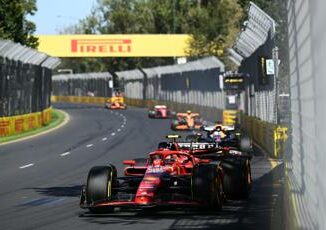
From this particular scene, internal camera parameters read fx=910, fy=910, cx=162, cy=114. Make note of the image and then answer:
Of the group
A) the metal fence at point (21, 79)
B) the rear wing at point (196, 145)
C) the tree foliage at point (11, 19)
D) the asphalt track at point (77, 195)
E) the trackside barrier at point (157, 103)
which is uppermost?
the tree foliage at point (11, 19)

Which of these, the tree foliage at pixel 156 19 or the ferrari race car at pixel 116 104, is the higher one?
A: the tree foliage at pixel 156 19

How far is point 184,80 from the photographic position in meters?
61.2

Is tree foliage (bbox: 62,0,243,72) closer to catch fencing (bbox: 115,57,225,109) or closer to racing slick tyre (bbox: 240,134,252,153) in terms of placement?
catch fencing (bbox: 115,57,225,109)

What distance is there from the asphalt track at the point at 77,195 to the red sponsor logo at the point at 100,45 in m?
46.4

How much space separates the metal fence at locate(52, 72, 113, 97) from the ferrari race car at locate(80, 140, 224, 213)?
80748 mm

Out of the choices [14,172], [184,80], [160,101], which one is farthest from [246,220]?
[160,101]

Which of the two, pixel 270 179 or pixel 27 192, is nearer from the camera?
pixel 27 192

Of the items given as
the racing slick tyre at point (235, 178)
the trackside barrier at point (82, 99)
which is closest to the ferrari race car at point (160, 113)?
the trackside barrier at point (82, 99)

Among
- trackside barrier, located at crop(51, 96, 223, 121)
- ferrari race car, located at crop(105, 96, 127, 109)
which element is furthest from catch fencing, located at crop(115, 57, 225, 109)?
ferrari race car, located at crop(105, 96, 127, 109)

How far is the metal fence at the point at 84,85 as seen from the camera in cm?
9550

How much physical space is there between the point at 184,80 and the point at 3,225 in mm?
50624

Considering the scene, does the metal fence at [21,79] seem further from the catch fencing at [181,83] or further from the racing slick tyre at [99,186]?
the racing slick tyre at [99,186]

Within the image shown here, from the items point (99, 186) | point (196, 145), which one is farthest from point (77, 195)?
point (99, 186)

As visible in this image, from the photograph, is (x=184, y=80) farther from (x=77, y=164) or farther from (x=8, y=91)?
(x=77, y=164)
